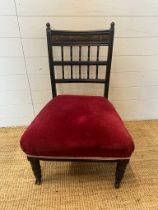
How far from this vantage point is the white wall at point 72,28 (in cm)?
140

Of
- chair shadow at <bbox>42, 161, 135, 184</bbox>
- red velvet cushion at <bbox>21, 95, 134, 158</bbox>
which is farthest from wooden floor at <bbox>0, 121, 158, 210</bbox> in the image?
red velvet cushion at <bbox>21, 95, 134, 158</bbox>

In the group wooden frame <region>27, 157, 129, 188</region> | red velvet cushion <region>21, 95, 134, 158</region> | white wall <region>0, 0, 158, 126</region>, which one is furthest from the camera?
white wall <region>0, 0, 158, 126</region>

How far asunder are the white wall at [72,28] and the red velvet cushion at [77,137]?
56 cm

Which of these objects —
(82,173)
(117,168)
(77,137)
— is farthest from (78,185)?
(77,137)

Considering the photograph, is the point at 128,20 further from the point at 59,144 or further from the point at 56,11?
the point at 59,144

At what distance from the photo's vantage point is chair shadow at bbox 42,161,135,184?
55.5 inches

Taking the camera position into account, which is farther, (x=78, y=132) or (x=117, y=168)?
(x=117, y=168)

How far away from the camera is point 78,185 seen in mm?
1367

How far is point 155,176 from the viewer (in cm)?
143

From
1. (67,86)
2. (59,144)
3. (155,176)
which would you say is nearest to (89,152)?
(59,144)

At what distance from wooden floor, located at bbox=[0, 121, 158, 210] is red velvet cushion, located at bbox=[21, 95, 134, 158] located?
33 cm

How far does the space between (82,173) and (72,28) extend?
989 mm

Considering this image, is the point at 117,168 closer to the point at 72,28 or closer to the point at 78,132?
the point at 78,132

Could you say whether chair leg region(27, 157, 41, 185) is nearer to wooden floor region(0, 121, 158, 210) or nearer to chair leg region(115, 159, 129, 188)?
wooden floor region(0, 121, 158, 210)
